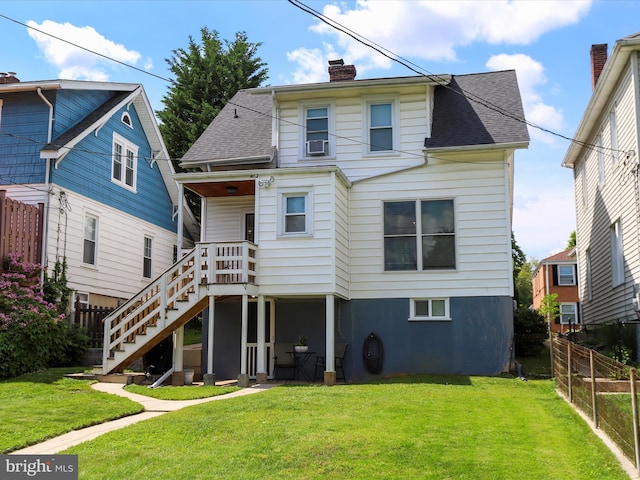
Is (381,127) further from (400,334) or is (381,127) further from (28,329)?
(28,329)

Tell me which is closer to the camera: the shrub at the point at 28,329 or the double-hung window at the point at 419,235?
the shrub at the point at 28,329

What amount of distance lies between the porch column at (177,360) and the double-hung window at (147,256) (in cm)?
897

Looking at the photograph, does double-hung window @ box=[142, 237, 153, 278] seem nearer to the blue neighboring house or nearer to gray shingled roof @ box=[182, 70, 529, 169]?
the blue neighboring house

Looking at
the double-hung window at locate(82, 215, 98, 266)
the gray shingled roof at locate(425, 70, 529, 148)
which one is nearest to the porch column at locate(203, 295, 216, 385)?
the gray shingled roof at locate(425, 70, 529, 148)

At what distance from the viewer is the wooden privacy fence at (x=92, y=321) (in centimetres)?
1825

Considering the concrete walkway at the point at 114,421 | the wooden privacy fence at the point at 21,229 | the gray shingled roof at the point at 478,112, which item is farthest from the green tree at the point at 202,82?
the concrete walkway at the point at 114,421

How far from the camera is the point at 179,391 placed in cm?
1266

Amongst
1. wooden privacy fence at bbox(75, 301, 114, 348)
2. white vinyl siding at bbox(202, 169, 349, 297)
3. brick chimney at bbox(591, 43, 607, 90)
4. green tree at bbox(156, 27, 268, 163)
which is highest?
green tree at bbox(156, 27, 268, 163)

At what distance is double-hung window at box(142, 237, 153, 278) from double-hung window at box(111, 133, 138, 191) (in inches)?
85.5

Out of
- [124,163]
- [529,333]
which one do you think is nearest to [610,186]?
[529,333]

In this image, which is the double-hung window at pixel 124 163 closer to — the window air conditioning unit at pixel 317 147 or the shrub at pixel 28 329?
the shrub at pixel 28 329

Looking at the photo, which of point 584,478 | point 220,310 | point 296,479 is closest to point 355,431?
point 296,479

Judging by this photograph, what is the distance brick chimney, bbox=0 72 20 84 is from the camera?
64.1ft

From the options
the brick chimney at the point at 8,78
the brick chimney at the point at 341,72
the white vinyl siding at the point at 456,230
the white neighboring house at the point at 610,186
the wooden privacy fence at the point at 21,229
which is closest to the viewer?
the white neighboring house at the point at 610,186
